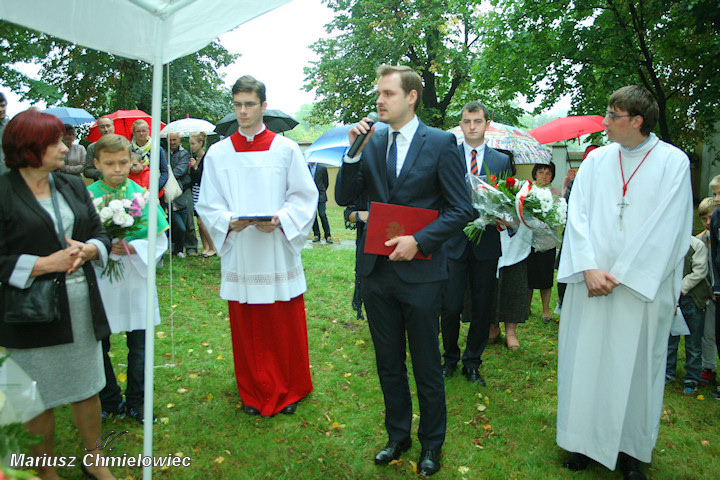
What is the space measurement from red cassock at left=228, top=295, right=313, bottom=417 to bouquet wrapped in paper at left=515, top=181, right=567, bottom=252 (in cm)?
202

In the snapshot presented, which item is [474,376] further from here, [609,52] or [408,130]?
[609,52]

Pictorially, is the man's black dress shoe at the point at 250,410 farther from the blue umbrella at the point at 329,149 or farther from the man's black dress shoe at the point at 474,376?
the blue umbrella at the point at 329,149

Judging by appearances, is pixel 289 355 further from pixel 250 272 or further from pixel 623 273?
pixel 623 273

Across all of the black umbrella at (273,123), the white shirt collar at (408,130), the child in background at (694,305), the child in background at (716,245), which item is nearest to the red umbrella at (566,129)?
the black umbrella at (273,123)

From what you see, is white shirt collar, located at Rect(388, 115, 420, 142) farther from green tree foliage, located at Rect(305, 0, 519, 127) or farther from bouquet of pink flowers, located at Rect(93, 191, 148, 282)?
green tree foliage, located at Rect(305, 0, 519, 127)

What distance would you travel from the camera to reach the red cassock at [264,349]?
4.40m

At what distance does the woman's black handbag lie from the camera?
2770mm

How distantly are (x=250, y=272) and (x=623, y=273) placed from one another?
102 inches

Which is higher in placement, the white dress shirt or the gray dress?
the white dress shirt

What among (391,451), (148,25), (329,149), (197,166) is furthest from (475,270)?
(329,149)

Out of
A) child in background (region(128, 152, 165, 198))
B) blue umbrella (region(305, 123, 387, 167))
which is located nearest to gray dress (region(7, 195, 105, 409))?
child in background (region(128, 152, 165, 198))

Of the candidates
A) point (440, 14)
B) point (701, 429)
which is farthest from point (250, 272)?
point (440, 14)

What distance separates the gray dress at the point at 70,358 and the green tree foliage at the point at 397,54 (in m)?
21.2

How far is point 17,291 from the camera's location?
2.80 m
